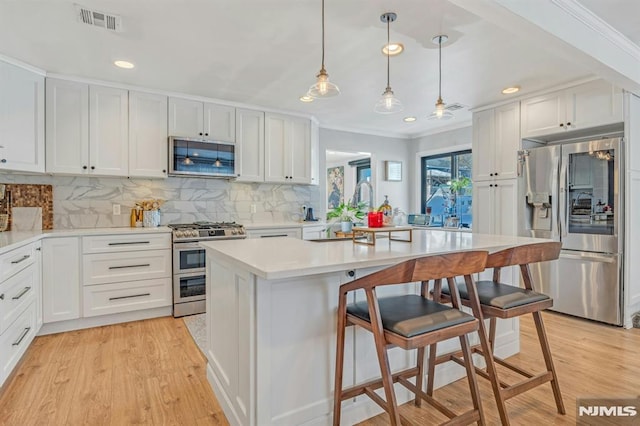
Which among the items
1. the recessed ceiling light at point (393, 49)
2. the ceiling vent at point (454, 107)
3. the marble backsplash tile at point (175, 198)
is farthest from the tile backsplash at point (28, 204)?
the ceiling vent at point (454, 107)

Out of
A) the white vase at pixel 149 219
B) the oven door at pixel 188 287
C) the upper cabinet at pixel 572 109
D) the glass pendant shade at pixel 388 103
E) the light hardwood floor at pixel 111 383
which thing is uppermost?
the upper cabinet at pixel 572 109

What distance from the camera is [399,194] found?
20.2 feet

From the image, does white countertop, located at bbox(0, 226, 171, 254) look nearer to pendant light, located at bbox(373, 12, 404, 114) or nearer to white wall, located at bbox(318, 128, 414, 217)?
pendant light, located at bbox(373, 12, 404, 114)

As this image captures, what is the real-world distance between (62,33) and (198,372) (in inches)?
103

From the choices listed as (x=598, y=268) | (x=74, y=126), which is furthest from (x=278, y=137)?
(x=598, y=268)

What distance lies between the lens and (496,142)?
4062 mm

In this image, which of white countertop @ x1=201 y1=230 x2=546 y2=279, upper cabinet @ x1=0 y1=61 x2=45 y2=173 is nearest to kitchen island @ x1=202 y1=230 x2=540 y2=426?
white countertop @ x1=201 y1=230 x2=546 y2=279

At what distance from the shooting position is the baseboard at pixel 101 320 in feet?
10.2

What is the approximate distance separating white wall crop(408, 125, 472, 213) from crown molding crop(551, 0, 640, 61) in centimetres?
257

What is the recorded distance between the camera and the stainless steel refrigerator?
3.12 m

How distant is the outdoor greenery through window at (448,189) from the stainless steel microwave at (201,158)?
3.48m

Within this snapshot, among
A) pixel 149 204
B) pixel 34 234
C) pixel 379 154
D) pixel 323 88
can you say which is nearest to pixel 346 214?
pixel 379 154

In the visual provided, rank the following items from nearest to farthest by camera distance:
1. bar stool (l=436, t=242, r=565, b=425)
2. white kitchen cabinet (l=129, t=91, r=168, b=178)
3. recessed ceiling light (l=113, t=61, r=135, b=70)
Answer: bar stool (l=436, t=242, r=565, b=425) < recessed ceiling light (l=113, t=61, r=135, b=70) < white kitchen cabinet (l=129, t=91, r=168, b=178)

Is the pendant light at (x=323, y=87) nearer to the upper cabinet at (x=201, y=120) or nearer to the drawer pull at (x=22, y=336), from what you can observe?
the upper cabinet at (x=201, y=120)
